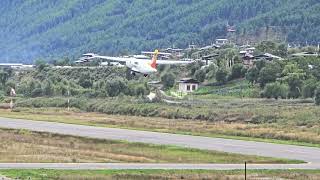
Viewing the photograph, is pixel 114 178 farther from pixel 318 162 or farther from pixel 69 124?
pixel 69 124

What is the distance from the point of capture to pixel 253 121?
86750 mm

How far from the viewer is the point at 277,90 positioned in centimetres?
10956

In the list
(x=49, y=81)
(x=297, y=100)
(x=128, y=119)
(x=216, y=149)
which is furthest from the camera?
(x=49, y=81)

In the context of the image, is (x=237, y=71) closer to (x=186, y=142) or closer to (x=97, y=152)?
(x=186, y=142)

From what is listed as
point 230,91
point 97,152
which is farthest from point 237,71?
point 97,152

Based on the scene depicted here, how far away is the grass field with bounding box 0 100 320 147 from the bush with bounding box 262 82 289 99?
5828 millimetres

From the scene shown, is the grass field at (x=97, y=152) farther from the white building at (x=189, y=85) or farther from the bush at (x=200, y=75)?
the bush at (x=200, y=75)

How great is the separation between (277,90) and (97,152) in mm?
54591

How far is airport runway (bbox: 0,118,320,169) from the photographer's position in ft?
169

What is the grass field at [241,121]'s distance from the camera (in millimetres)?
72275

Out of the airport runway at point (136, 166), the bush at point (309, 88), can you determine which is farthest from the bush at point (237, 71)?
the airport runway at point (136, 166)

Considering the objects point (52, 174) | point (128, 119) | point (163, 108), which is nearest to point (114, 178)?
point (52, 174)

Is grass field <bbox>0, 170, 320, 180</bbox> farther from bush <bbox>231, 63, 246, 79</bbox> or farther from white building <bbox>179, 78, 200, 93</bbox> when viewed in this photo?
bush <bbox>231, 63, 246, 79</bbox>

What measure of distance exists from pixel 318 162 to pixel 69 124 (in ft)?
126
